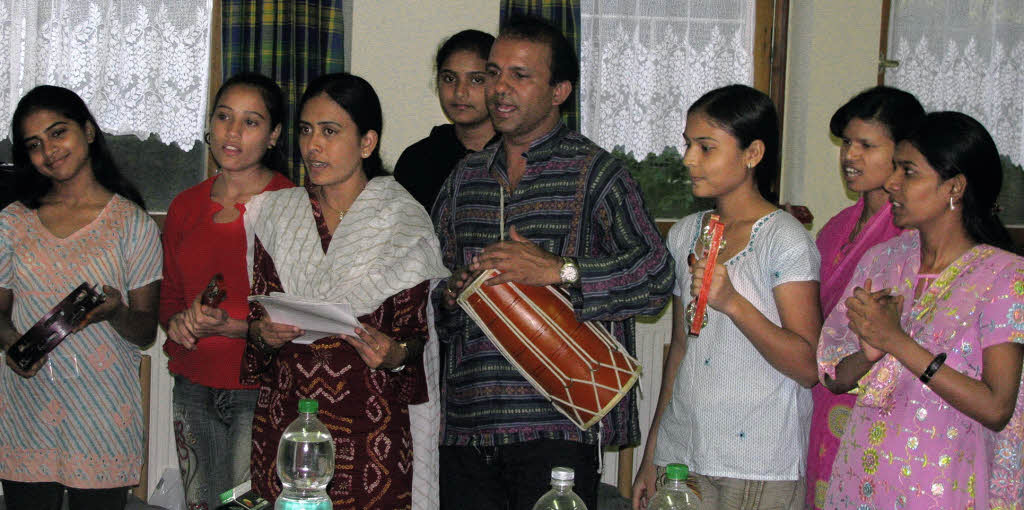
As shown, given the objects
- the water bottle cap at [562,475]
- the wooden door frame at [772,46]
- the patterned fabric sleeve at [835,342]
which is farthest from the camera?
the wooden door frame at [772,46]

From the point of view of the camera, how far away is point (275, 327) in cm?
227

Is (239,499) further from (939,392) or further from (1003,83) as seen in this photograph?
(1003,83)

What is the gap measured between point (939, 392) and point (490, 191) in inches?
46.0

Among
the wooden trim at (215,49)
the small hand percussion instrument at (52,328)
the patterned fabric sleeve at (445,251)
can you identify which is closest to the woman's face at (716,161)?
the patterned fabric sleeve at (445,251)

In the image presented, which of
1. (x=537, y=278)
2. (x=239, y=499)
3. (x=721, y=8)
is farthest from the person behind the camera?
(x=721, y=8)

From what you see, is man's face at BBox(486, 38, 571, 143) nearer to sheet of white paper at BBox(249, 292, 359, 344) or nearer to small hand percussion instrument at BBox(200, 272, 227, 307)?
sheet of white paper at BBox(249, 292, 359, 344)

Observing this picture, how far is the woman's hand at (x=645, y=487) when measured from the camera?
240 cm

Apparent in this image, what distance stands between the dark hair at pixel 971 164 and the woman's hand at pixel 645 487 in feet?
3.08

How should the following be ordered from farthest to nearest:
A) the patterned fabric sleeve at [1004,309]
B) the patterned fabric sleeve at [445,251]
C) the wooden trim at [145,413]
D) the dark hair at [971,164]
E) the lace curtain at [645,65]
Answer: the lace curtain at [645,65] → the wooden trim at [145,413] → the patterned fabric sleeve at [445,251] → the dark hair at [971,164] → the patterned fabric sleeve at [1004,309]

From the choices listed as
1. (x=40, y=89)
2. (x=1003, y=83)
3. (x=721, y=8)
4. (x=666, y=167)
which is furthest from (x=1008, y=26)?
(x=40, y=89)

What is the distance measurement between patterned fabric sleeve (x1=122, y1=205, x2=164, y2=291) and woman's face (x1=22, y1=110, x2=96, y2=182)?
22 cm

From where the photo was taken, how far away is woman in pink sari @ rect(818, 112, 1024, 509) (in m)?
2.00

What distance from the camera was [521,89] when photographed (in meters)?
2.45

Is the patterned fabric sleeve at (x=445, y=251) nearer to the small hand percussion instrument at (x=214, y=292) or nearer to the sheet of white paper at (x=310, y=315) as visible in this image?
the sheet of white paper at (x=310, y=315)
